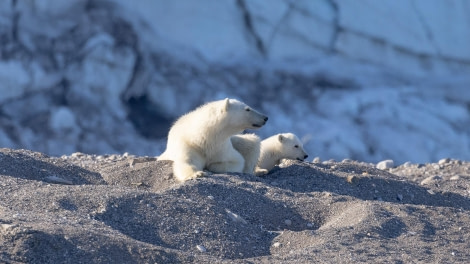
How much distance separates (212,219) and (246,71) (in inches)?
409

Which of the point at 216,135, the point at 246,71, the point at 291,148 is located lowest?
the point at 216,135

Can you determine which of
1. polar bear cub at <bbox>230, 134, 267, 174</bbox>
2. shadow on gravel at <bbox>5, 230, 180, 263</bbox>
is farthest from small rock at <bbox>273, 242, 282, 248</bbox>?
polar bear cub at <bbox>230, 134, 267, 174</bbox>

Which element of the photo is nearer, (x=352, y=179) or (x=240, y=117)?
(x=352, y=179)

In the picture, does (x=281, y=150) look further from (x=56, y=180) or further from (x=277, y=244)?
(x=277, y=244)

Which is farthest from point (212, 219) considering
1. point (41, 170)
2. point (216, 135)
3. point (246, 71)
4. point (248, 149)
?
point (246, 71)

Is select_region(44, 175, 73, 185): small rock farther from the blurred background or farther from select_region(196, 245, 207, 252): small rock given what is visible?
the blurred background

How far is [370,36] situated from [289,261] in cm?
1210

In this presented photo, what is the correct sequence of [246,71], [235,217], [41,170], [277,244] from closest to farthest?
[277,244] < [235,217] < [41,170] < [246,71]

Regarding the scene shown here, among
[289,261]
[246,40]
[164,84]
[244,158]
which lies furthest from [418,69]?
[289,261]

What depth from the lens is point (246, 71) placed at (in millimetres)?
15570

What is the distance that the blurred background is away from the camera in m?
13.9

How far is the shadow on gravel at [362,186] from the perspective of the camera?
682 centimetres

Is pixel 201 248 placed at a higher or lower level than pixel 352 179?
lower

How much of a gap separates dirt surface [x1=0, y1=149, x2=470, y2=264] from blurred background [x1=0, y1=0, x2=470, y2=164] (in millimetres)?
6937
